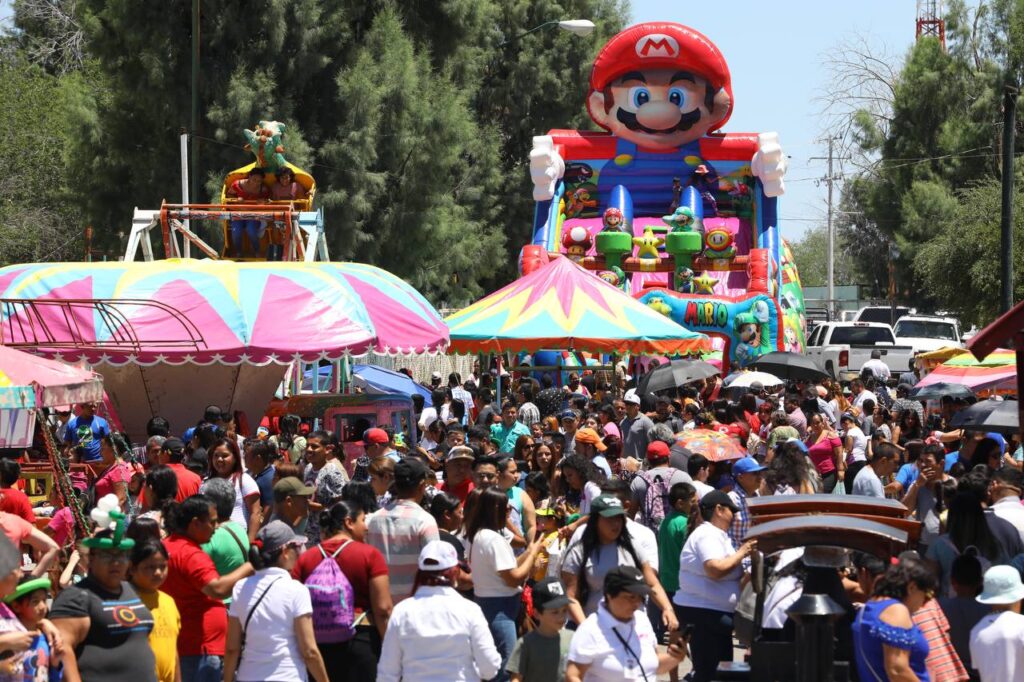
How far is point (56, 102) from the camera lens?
130 feet

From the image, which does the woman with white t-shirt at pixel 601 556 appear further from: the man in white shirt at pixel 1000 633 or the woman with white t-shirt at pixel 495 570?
the man in white shirt at pixel 1000 633

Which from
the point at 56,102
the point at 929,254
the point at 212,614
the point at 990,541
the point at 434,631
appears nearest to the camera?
the point at 434,631

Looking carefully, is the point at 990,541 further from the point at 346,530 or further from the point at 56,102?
the point at 56,102

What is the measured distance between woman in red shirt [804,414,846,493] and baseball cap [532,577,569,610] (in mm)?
6880

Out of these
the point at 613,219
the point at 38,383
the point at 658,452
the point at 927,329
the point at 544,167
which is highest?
the point at 544,167

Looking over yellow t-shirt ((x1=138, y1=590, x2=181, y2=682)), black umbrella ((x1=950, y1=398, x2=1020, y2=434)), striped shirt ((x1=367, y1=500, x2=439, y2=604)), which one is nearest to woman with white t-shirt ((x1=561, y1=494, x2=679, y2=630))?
striped shirt ((x1=367, y1=500, x2=439, y2=604))

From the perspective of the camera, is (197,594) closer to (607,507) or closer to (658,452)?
(607,507)

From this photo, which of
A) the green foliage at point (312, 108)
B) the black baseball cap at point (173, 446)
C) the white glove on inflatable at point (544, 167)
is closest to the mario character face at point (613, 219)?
the white glove on inflatable at point (544, 167)

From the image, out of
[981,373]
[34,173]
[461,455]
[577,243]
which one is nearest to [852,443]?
[981,373]

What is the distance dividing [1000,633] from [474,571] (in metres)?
2.79

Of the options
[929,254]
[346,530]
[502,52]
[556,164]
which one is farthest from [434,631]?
[502,52]

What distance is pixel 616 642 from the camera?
6719 mm

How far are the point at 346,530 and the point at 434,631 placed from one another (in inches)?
52.4

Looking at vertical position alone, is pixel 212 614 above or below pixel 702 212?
below
